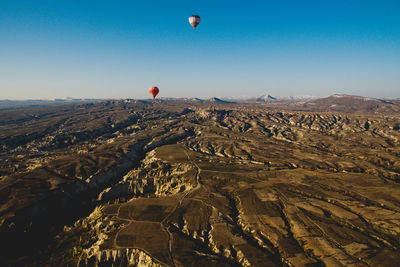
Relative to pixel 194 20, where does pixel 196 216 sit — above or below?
below

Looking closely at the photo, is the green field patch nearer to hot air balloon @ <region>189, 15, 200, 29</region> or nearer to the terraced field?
the terraced field

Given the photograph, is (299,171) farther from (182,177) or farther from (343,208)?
(182,177)

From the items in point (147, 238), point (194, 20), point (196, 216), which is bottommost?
point (147, 238)

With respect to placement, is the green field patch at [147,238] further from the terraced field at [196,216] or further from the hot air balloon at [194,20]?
the hot air balloon at [194,20]

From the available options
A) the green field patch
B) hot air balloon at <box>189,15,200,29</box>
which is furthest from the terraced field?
hot air balloon at <box>189,15,200,29</box>

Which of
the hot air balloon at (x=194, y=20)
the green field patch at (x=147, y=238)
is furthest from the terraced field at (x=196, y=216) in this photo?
the hot air balloon at (x=194, y=20)

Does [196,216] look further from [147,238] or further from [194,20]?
[194,20]

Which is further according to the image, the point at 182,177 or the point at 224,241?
the point at 182,177

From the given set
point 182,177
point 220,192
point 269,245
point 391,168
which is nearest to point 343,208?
point 269,245

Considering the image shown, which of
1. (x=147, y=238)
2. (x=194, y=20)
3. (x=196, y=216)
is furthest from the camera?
(x=194, y=20)

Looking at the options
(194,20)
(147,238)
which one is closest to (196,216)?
(147,238)

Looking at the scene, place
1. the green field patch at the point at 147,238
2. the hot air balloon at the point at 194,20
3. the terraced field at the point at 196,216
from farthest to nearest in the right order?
the hot air balloon at the point at 194,20, the terraced field at the point at 196,216, the green field patch at the point at 147,238
